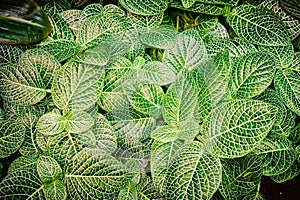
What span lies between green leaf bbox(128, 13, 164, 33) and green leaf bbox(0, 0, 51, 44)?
22cm

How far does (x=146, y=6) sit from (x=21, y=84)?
1.20ft

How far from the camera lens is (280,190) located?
117cm

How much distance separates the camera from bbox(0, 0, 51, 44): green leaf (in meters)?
0.90

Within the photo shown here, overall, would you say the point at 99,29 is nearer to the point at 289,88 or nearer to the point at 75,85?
the point at 75,85

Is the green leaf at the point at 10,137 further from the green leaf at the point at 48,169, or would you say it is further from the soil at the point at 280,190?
the soil at the point at 280,190

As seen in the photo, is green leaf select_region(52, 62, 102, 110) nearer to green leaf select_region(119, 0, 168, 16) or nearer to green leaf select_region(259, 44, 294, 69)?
green leaf select_region(119, 0, 168, 16)

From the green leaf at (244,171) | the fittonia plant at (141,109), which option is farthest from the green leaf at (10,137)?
the green leaf at (244,171)

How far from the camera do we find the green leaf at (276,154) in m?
0.93

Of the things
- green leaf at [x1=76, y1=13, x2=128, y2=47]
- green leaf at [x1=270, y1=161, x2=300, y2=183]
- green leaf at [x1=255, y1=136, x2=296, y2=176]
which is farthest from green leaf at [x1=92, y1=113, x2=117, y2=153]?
green leaf at [x1=270, y1=161, x2=300, y2=183]

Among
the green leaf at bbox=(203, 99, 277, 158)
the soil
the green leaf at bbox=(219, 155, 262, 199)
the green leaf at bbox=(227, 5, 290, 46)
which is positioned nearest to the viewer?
the green leaf at bbox=(203, 99, 277, 158)

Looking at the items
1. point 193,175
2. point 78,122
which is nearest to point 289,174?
point 193,175

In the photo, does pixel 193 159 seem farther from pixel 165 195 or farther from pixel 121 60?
pixel 121 60

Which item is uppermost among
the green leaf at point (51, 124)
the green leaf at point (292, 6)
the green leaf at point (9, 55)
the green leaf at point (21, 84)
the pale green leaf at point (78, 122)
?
the green leaf at point (292, 6)

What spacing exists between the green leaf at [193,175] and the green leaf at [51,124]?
253 millimetres
